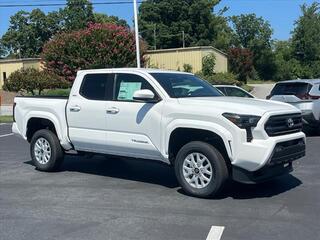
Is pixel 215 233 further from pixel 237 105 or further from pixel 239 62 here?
pixel 239 62

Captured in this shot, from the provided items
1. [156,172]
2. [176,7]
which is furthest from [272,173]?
[176,7]

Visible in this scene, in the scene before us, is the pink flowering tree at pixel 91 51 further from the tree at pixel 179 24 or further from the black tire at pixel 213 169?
the tree at pixel 179 24

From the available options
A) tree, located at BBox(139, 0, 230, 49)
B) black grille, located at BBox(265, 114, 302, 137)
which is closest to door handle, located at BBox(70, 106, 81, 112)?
black grille, located at BBox(265, 114, 302, 137)

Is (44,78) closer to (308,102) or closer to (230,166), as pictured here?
(308,102)

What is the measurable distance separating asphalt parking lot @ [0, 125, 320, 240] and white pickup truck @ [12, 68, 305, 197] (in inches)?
16.5

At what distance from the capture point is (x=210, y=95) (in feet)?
29.8

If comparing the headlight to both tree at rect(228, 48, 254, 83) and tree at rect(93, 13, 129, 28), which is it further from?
tree at rect(93, 13, 129, 28)

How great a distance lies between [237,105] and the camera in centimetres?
784

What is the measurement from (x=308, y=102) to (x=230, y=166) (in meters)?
7.92

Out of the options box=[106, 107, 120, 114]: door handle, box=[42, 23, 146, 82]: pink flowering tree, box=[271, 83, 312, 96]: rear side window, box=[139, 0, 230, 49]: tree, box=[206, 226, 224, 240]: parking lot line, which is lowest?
box=[206, 226, 224, 240]: parking lot line

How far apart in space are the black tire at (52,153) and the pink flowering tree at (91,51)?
23195 millimetres

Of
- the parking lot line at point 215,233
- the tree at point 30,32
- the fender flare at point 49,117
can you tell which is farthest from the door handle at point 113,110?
the tree at point 30,32

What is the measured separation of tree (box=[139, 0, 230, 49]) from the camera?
82.0 m

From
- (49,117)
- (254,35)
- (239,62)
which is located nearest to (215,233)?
(49,117)
